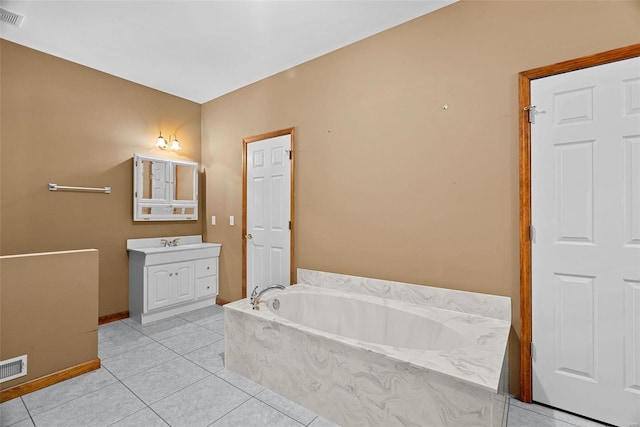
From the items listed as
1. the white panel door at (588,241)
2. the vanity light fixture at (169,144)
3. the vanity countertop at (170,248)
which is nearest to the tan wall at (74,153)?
the vanity light fixture at (169,144)

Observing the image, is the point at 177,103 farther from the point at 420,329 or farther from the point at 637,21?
the point at 637,21

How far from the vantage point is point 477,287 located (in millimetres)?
2082

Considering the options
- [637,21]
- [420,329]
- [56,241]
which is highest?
[637,21]

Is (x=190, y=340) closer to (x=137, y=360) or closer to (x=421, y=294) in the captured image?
(x=137, y=360)

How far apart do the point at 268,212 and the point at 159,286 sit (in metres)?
1.44

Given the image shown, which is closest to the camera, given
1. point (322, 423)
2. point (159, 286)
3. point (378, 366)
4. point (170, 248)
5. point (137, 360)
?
point (378, 366)

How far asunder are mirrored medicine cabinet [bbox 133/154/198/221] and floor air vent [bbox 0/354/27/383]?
1.75 meters

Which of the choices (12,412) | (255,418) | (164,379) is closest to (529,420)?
(255,418)

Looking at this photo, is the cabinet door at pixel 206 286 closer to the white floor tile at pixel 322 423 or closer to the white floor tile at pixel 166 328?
the white floor tile at pixel 166 328

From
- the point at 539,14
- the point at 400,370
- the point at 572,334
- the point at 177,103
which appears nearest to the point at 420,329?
the point at 400,370

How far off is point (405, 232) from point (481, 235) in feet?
1.77

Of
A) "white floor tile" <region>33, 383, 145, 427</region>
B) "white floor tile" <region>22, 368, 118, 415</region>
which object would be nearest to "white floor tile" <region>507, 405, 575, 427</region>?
"white floor tile" <region>33, 383, 145, 427</region>

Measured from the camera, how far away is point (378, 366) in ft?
5.05

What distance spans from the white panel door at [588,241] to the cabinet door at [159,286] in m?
3.40
